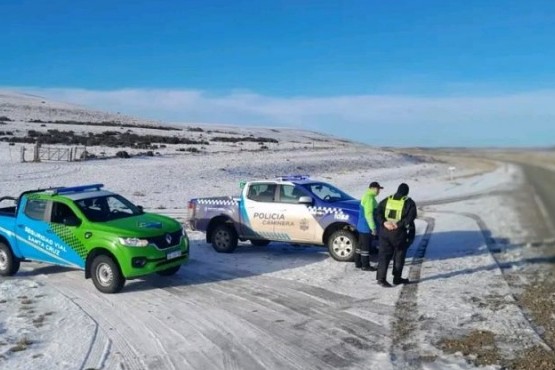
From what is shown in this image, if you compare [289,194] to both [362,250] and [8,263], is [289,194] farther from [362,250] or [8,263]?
[8,263]

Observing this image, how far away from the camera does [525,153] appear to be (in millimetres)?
6516

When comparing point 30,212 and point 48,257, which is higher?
point 30,212

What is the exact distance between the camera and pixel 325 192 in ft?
44.7

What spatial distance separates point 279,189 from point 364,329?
5.91 metres

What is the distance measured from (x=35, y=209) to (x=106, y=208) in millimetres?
1312

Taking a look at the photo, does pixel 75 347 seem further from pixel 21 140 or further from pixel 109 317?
pixel 21 140

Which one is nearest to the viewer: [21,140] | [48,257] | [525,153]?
[525,153]

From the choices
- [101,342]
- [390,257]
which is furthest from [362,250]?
[101,342]

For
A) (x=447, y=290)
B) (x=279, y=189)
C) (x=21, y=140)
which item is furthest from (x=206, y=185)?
(x=21, y=140)

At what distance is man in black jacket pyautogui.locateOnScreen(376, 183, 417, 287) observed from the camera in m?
10.2

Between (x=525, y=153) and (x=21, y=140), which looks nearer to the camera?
(x=525, y=153)

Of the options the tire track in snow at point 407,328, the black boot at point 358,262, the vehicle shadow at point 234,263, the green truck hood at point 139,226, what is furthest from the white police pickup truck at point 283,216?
the green truck hood at point 139,226

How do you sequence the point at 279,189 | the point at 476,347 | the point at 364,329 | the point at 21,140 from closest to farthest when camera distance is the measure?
the point at 476,347, the point at 364,329, the point at 279,189, the point at 21,140

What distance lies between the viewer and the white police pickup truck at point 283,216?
41.0 feet
